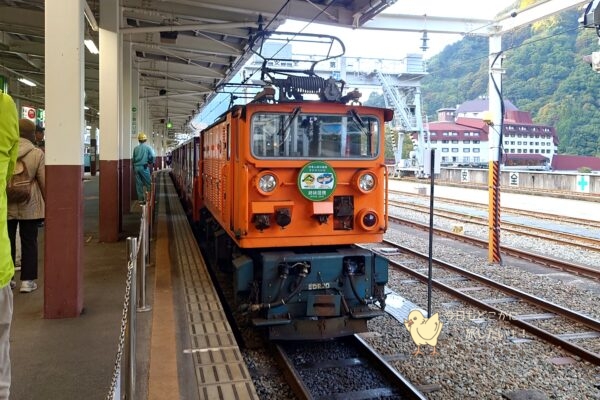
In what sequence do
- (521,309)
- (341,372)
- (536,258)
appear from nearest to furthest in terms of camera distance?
1. (341,372)
2. (521,309)
3. (536,258)

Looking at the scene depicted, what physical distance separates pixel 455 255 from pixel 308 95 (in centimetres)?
638

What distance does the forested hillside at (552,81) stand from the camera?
3341cm

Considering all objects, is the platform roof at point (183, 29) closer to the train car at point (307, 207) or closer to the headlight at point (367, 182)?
the train car at point (307, 207)

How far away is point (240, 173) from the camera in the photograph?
5.69 meters

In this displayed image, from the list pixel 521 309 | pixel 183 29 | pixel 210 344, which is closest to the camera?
pixel 210 344

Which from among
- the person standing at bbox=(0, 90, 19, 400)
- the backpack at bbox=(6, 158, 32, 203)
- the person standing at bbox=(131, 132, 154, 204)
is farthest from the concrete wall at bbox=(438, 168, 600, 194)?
the person standing at bbox=(0, 90, 19, 400)

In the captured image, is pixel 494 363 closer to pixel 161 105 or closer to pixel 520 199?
pixel 520 199

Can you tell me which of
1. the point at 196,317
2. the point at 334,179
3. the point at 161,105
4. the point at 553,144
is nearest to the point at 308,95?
the point at 334,179

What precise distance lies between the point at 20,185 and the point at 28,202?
0.69 feet

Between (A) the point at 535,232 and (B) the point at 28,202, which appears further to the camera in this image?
(A) the point at 535,232

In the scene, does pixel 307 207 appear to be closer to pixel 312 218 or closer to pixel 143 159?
pixel 312 218

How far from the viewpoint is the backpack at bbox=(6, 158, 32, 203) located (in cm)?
578

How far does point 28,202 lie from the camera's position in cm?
590

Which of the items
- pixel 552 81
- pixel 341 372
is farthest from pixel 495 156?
pixel 552 81
